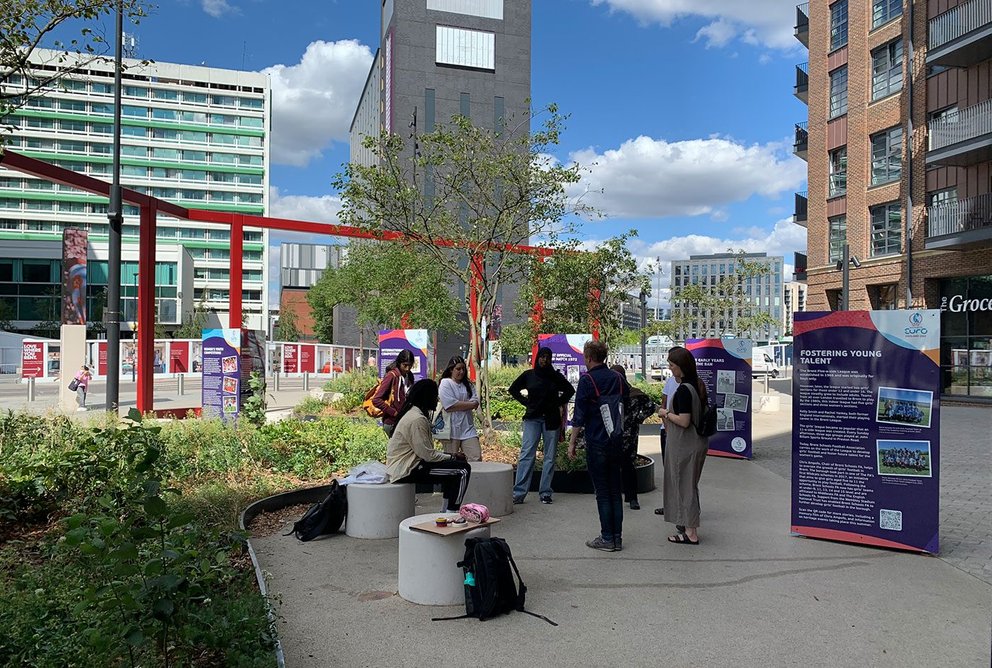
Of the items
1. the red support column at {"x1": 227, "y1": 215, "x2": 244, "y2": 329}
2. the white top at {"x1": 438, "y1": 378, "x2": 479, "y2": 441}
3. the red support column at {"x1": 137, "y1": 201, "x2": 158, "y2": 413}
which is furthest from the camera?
the red support column at {"x1": 227, "y1": 215, "x2": 244, "y2": 329}

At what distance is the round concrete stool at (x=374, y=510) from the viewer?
7.27m

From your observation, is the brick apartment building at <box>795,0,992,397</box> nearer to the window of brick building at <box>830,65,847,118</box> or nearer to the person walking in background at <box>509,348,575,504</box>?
the window of brick building at <box>830,65,847,118</box>

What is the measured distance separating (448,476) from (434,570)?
186cm

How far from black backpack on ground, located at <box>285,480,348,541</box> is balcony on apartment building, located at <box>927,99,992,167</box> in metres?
25.8

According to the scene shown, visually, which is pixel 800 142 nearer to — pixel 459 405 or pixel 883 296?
pixel 883 296

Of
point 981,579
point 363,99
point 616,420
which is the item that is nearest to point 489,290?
point 616,420

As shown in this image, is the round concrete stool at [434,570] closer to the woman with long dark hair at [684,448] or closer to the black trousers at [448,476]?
the black trousers at [448,476]

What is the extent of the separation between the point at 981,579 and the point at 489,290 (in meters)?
9.70

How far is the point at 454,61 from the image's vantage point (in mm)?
72812

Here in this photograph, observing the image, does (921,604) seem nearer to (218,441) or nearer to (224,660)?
(224,660)

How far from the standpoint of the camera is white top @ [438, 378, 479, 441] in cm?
930

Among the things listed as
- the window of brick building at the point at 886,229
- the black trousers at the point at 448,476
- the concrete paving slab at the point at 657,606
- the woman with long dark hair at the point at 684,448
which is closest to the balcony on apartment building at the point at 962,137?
the window of brick building at the point at 886,229

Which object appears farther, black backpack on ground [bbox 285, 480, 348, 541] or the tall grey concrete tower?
the tall grey concrete tower

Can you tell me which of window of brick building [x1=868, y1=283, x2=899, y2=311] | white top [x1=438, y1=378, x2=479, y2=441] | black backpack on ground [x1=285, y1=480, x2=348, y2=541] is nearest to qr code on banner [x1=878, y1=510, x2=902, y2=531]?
white top [x1=438, y1=378, x2=479, y2=441]
